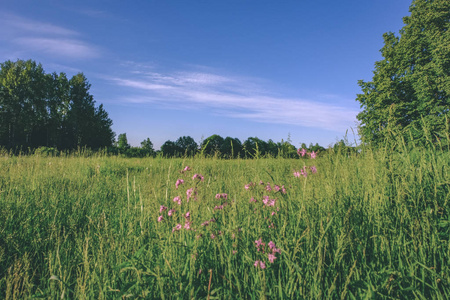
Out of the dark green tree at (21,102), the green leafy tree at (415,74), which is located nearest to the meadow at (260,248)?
the green leafy tree at (415,74)

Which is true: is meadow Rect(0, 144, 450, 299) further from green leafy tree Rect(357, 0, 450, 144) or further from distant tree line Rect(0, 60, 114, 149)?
distant tree line Rect(0, 60, 114, 149)

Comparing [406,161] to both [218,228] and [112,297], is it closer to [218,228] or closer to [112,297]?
[218,228]

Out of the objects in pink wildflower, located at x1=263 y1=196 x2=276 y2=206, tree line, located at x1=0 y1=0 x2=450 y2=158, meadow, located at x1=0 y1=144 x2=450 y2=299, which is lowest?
meadow, located at x1=0 y1=144 x2=450 y2=299

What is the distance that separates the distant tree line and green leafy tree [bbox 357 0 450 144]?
36443 millimetres

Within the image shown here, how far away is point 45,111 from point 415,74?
145 ft

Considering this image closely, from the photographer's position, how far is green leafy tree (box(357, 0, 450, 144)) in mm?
13898

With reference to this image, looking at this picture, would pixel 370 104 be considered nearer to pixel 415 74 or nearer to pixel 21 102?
pixel 415 74

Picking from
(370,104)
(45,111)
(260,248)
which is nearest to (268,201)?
(260,248)

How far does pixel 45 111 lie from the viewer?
37.2 m

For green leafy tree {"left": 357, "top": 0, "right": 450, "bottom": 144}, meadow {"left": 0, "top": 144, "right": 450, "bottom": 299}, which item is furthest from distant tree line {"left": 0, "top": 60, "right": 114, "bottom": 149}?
meadow {"left": 0, "top": 144, "right": 450, "bottom": 299}

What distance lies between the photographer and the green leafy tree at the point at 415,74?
13.9 m

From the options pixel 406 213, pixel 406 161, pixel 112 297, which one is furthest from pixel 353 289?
pixel 406 161

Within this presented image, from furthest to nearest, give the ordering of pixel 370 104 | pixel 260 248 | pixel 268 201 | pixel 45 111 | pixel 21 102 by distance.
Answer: pixel 45 111
pixel 21 102
pixel 370 104
pixel 268 201
pixel 260 248

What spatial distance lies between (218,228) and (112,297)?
0.88 metres
